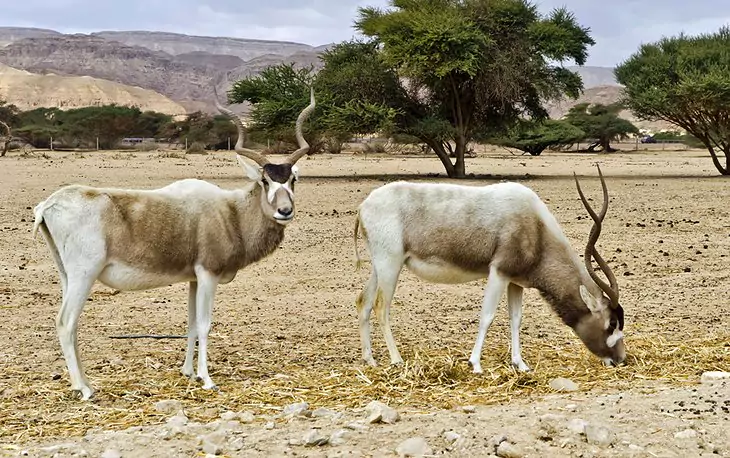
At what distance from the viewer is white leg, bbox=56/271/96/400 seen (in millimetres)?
6754

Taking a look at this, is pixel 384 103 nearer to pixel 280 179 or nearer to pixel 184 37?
pixel 280 179

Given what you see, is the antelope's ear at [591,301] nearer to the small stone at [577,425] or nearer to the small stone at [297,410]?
the small stone at [577,425]

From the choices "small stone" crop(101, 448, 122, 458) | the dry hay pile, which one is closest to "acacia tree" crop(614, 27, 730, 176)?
the dry hay pile

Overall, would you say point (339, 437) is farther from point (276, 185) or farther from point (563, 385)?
point (276, 185)

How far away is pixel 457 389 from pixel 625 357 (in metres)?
1.57

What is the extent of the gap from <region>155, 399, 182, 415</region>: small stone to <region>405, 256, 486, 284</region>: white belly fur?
7.05 feet

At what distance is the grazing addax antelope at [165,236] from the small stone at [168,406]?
0.54 meters

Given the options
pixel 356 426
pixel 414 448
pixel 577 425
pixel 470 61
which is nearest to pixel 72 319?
pixel 356 426

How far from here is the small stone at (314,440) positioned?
5246 mm

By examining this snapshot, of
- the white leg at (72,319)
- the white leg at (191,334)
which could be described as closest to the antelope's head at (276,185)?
the white leg at (191,334)

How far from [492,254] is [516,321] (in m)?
0.57

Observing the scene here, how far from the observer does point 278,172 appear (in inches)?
290

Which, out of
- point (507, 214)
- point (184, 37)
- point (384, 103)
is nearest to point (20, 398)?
point (507, 214)

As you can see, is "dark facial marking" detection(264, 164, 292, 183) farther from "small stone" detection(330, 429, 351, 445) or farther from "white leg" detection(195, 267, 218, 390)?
"small stone" detection(330, 429, 351, 445)
